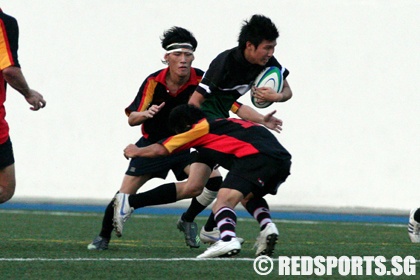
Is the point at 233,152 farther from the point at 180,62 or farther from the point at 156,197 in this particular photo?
the point at 180,62

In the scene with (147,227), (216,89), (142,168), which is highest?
(216,89)

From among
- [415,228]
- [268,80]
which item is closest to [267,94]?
[268,80]

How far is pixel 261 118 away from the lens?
5668mm

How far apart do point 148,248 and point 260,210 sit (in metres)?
0.90

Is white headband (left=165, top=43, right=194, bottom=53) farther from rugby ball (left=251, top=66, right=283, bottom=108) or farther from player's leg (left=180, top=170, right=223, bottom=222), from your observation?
player's leg (left=180, top=170, right=223, bottom=222)

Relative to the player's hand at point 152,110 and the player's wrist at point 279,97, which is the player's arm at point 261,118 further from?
the player's hand at point 152,110

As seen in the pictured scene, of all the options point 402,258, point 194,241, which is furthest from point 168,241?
point 402,258

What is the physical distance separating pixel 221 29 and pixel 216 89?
6625 millimetres

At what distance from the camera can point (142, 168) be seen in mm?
6176

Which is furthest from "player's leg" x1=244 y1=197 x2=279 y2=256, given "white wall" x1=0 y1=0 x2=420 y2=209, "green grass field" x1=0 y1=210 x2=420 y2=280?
"white wall" x1=0 y1=0 x2=420 y2=209

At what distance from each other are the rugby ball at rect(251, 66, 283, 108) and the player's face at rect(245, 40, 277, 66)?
104mm

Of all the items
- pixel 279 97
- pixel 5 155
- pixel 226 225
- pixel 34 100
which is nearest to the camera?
pixel 226 225

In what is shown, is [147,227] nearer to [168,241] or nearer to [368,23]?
[168,241]

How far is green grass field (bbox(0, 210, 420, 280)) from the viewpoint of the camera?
172 inches
